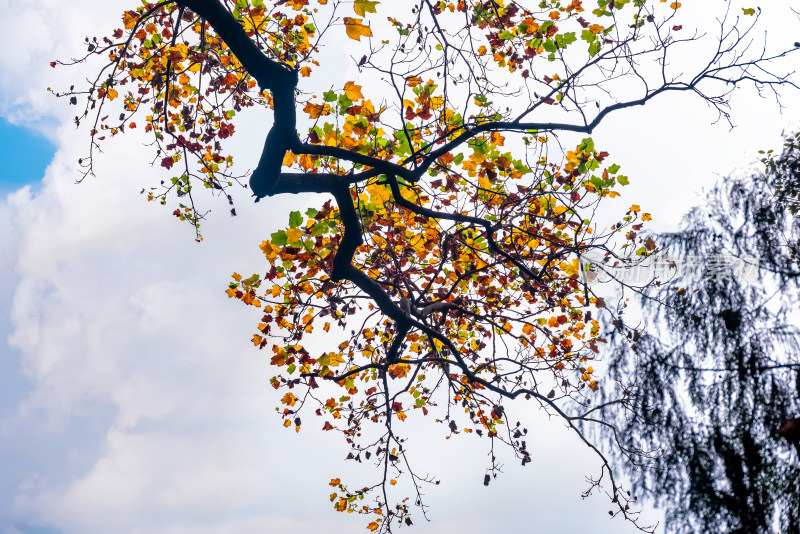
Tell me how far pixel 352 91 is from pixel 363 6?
1.48 metres

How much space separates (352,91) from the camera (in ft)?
16.4

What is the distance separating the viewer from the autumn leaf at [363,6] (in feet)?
11.6

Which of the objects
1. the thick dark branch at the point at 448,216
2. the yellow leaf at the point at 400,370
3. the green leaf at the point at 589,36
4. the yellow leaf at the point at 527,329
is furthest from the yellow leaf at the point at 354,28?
the yellow leaf at the point at 527,329

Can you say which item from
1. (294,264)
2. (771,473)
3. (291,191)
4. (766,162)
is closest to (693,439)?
(771,473)

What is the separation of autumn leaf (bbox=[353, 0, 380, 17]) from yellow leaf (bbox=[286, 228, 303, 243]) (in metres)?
2.17

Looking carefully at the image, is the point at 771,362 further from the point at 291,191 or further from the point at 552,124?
the point at 291,191

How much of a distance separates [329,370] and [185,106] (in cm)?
320

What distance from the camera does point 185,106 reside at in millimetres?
6512

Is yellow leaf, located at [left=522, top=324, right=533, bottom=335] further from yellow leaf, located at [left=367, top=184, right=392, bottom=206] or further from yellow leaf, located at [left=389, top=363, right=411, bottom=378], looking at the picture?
yellow leaf, located at [left=367, top=184, right=392, bottom=206]

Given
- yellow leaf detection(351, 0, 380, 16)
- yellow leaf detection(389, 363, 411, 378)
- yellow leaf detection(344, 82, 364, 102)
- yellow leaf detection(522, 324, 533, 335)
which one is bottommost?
yellow leaf detection(389, 363, 411, 378)

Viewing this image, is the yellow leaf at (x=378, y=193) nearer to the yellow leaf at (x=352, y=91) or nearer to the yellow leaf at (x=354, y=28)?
the yellow leaf at (x=352, y=91)

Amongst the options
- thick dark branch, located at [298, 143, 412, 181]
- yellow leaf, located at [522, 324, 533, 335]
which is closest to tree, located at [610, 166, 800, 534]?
yellow leaf, located at [522, 324, 533, 335]

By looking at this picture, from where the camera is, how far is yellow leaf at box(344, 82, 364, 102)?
499 centimetres

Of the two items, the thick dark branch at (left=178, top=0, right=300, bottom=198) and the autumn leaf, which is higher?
the thick dark branch at (left=178, top=0, right=300, bottom=198)
